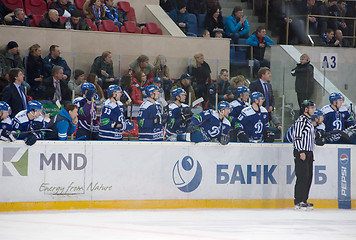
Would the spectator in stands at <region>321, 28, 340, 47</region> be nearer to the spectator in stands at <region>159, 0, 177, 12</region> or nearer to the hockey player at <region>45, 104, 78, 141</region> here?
the spectator in stands at <region>159, 0, 177, 12</region>

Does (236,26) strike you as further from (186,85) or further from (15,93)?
(15,93)

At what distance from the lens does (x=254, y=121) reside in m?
9.88

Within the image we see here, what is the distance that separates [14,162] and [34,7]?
544 cm

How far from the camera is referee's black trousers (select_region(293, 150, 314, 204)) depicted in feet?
30.2

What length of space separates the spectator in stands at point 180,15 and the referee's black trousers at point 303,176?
5.77 meters

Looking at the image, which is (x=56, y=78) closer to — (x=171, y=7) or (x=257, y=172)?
(x=257, y=172)

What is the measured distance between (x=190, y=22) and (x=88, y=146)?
6.55 m

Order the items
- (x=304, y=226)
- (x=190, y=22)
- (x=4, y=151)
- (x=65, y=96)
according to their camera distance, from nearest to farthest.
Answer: (x=304, y=226)
(x=4, y=151)
(x=65, y=96)
(x=190, y=22)

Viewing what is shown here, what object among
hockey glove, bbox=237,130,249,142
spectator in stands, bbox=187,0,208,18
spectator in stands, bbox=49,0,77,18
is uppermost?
spectator in stands, bbox=187,0,208,18

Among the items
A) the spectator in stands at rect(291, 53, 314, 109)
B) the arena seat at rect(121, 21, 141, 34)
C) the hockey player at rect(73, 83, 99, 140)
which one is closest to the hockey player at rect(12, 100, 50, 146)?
the hockey player at rect(73, 83, 99, 140)

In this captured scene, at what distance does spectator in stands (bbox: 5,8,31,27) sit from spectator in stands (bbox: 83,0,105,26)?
1.28m

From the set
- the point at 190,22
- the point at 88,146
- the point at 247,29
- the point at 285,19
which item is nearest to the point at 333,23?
the point at 285,19

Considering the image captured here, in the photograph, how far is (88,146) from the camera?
873cm

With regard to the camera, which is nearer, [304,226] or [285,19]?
[304,226]
